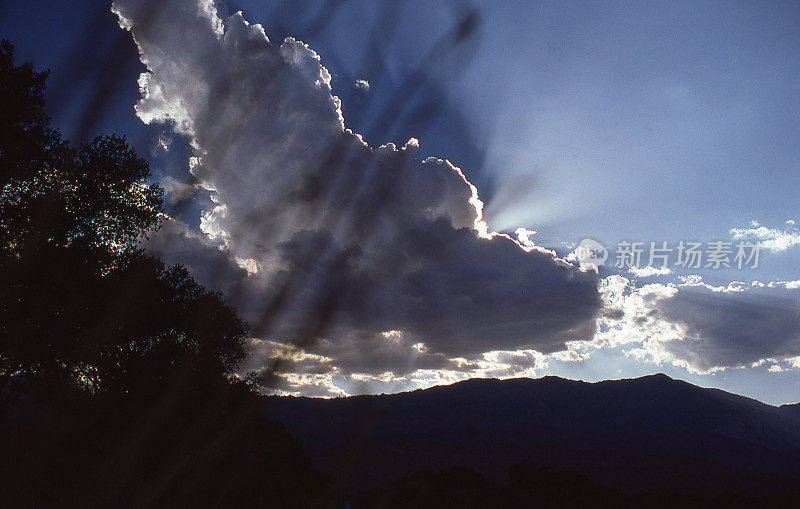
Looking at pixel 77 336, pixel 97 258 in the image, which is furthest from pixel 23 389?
pixel 97 258

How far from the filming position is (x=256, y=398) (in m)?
38.6

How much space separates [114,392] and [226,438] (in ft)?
25.8

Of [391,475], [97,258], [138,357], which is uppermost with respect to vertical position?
[97,258]

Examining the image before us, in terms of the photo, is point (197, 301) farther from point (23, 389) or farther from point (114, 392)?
point (23, 389)

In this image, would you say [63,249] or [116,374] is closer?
[63,249]

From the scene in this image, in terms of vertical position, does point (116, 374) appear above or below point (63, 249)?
below

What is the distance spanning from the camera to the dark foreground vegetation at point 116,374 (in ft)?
52.6

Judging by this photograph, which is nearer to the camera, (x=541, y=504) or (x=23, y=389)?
(x=23, y=389)

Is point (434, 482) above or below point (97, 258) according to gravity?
below

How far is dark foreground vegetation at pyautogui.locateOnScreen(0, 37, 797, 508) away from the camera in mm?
16031

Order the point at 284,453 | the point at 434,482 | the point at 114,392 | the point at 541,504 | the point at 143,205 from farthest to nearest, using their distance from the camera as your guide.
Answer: the point at 284,453, the point at 541,504, the point at 434,482, the point at 114,392, the point at 143,205

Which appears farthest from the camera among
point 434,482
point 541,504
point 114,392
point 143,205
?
point 541,504

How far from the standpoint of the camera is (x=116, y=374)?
2611cm

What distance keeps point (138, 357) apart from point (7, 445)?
825 centimetres
